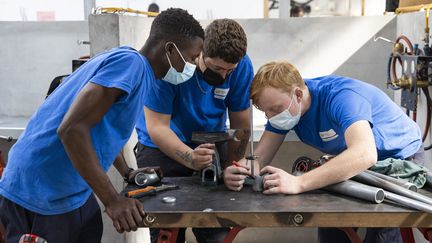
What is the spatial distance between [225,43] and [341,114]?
0.45m

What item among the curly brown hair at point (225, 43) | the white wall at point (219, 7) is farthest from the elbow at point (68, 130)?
the white wall at point (219, 7)

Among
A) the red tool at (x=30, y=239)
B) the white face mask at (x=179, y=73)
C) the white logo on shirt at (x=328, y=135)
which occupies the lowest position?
the red tool at (x=30, y=239)

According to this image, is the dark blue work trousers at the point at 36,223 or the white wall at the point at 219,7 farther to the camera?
the white wall at the point at 219,7

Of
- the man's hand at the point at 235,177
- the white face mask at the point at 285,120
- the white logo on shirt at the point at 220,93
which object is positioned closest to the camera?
the man's hand at the point at 235,177

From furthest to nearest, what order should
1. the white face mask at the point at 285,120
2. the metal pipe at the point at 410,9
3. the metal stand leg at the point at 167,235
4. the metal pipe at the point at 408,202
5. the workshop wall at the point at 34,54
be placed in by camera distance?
1. the workshop wall at the point at 34,54
2. the metal pipe at the point at 410,9
3. the white face mask at the point at 285,120
4. the metal stand leg at the point at 167,235
5. the metal pipe at the point at 408,202

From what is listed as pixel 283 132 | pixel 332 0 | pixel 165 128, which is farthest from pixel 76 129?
pixel 332 0

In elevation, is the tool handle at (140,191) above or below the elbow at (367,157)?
below

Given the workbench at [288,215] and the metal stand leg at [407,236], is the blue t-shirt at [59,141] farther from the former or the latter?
the metal stand leg at [407,236]

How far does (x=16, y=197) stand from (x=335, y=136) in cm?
98

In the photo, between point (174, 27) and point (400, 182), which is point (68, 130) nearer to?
point (174, 27)

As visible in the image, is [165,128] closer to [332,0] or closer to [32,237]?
[32,237]

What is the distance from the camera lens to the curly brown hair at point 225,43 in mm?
1752

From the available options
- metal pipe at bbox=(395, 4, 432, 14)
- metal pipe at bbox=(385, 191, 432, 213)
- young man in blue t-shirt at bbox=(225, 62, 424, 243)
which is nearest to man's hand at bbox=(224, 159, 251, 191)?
young man in blue t-shirt at bbox=(225, 62, 424, 243)

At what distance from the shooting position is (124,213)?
4.31 feet
